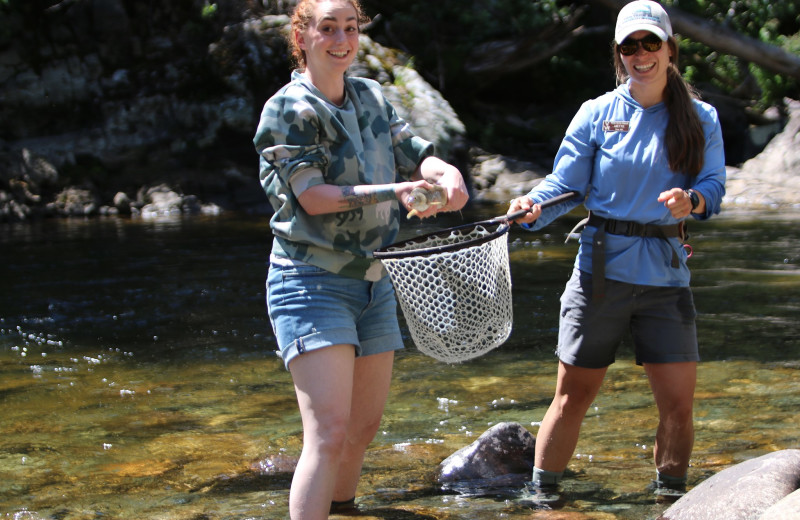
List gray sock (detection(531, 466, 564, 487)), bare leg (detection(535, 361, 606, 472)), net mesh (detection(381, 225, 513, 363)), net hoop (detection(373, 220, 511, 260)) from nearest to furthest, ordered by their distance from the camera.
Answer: net hoop (detection(373, 220, 511, 260)) < net mesh (detection(381, 225, 513, 363)) < bare leg (detection(535, 361, 606, 472)) < gray sock (detection(531, 466, 564, 487))

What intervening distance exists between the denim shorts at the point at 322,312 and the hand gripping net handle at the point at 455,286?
0.13 metres

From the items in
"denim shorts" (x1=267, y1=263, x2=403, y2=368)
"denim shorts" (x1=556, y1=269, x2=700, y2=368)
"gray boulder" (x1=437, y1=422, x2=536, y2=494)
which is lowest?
"gray boulder" (x1=437, y1=422, x2=536, y2=494)

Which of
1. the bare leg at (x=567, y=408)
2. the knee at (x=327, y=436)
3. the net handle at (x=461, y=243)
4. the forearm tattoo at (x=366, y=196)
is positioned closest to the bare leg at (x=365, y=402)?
the knee at (x=327, y=436)

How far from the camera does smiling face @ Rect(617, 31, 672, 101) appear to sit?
139 inches

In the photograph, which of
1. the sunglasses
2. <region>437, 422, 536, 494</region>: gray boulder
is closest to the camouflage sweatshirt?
the sunglasses

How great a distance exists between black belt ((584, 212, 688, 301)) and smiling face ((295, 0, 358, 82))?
1190 millimetres

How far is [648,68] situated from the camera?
3.54 m

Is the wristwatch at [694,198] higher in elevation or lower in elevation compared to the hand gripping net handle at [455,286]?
higher

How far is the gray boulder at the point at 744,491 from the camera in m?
3.17

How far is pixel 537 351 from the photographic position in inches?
263

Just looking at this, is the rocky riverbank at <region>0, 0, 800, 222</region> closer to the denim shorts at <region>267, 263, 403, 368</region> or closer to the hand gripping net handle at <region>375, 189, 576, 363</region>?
the hand gripping net handle at <region>375, 189, 576, 363</region>

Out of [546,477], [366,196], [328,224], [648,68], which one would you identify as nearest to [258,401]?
[546,477]

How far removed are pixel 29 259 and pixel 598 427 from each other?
29.9 feet

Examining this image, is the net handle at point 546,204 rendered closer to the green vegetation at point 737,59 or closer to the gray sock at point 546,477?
the gray sock at point 546,477
